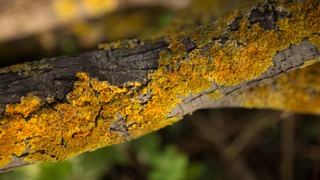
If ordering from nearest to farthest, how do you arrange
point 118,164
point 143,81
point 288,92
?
point 143,81
point 288,92
point 118,164

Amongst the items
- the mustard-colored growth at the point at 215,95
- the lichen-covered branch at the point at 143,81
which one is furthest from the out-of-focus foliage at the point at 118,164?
A: the mustard-colored growth at the point at 215,95

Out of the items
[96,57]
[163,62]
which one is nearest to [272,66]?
[163,62]

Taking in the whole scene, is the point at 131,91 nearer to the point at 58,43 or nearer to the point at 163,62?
the point at 163,62

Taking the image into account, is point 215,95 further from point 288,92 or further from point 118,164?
point 118,164

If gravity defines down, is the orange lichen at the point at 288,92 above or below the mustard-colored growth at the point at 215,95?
below

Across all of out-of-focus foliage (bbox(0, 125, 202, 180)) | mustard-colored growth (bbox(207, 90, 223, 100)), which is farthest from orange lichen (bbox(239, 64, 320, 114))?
out-of-focus foliage (bbox(0, 125, 202, 180))

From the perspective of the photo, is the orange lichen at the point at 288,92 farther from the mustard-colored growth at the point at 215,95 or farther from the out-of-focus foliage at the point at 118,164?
the out-of-focus foliage at the point at 118,164

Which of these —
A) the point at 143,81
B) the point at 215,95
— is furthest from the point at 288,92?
the point at 143,81

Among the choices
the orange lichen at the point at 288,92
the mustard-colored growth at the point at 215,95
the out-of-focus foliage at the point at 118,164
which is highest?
the mustard-colored growth at the point at 215,95

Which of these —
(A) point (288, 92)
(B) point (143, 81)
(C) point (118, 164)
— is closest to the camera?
(B) point (143, 81)
